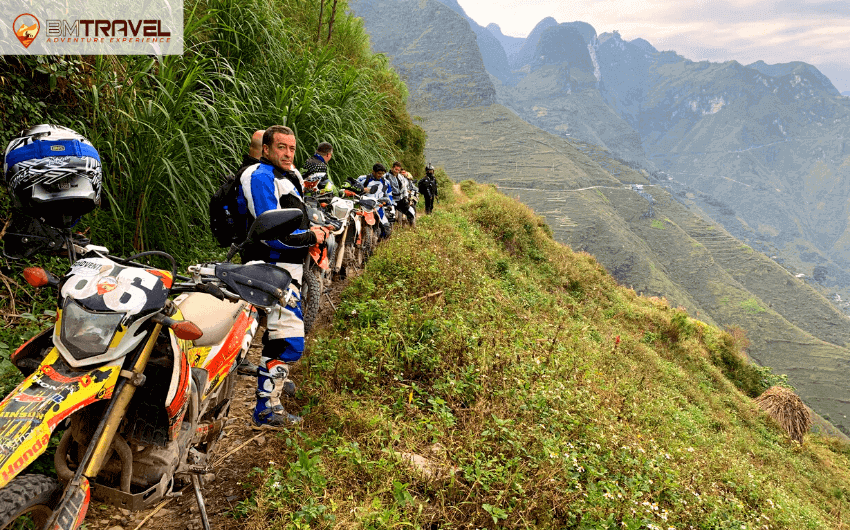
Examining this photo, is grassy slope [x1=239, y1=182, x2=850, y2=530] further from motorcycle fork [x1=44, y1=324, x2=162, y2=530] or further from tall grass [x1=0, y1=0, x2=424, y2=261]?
tall grass [x1=0, y1=0, x2=424, y2=261]

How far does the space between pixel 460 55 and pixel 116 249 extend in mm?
199953

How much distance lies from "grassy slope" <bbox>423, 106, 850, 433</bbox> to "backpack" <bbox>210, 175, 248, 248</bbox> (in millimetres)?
80499

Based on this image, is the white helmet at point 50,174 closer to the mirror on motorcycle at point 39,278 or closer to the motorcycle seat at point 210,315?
the mirror on motorcycle at point 39,278

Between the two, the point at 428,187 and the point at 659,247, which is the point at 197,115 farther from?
the point at 659,247

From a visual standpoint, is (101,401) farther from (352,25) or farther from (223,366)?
(352,25)

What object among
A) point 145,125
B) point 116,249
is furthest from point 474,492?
point 145,125

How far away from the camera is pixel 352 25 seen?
1428 cm

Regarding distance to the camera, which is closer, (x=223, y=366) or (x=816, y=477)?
(x=223, y=366)

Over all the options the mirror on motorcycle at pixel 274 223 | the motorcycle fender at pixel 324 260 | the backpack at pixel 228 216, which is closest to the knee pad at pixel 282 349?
the backpack at pixel 228 216

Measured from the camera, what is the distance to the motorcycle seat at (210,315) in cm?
258

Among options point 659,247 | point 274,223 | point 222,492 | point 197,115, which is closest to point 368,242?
point 197,115

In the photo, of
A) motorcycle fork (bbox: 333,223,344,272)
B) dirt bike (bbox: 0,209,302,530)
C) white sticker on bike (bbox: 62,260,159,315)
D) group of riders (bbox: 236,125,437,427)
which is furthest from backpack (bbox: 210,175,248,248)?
motorcycle fork (bbox: 333,223,344,272)

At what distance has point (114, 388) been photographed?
1924mm

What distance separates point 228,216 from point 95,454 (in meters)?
2.16
